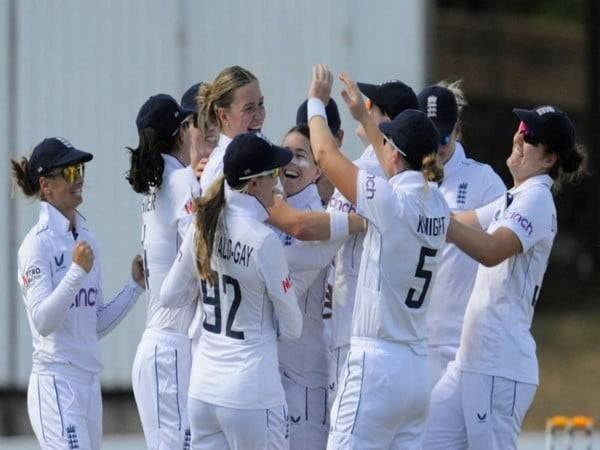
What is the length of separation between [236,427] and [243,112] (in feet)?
4.61

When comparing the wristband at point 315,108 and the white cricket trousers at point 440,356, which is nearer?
the wristband at point 315,108

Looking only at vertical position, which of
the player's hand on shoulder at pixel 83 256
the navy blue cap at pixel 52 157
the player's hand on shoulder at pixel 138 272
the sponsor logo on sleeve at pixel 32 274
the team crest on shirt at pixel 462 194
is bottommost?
the player's hand on shoulder at pixel 138 272

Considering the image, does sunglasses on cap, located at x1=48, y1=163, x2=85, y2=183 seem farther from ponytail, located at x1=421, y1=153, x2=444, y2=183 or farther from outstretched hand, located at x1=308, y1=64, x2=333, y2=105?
ponytail, located at x1=421, y1=153, x2=444, y2=183

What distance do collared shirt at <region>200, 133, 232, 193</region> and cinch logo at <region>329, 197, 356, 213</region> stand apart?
523mm

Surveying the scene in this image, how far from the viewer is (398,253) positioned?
6516 mm

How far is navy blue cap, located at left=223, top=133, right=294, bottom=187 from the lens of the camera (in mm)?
6465

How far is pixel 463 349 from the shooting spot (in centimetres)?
718

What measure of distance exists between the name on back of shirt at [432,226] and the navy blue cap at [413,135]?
0.21m

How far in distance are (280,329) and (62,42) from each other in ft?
17.2

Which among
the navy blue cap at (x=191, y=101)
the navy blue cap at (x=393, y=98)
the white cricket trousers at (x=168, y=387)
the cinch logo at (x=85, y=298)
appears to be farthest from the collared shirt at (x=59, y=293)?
the navy blue cap at (x=393, y=98)

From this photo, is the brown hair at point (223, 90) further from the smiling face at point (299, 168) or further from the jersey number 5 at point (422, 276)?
the jersey number 5 at point (422, 276)

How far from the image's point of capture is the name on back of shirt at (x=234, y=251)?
6.45 metres

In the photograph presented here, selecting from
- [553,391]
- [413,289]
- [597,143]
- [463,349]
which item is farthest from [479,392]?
[597,143]

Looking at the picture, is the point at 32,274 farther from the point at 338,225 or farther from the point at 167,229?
the point at 338,225
